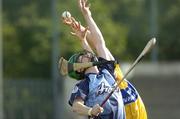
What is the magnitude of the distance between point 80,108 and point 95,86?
1.04ft

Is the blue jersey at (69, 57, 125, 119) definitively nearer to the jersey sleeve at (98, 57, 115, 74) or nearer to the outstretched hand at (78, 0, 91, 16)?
the jersey sleeve at (98, 57, 115, 74)

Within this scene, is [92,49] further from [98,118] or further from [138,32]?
[138,32]

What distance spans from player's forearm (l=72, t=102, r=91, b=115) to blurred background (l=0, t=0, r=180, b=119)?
13.1 meters

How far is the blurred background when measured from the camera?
72.5 ft

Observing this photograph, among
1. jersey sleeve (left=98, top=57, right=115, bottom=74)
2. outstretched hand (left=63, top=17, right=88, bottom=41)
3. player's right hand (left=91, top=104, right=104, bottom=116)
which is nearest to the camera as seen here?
player's right hand (left=91, top=104, right=104, bottom=116)

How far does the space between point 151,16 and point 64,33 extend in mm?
2696

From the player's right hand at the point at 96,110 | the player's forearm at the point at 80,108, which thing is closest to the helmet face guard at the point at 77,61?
the player's forearm at the point at 80,108

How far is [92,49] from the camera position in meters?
9.19

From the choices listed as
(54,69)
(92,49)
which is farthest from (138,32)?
(92,49)

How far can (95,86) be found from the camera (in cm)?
→ 854

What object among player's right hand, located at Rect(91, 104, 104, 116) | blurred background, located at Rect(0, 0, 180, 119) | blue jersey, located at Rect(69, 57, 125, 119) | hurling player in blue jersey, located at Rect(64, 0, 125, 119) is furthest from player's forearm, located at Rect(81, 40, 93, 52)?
blurred background, located at Rect(0, 0, 180, 119)

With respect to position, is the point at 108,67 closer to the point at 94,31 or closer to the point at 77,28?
the point at 94,31

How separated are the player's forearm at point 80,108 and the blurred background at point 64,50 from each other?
43.1 ft

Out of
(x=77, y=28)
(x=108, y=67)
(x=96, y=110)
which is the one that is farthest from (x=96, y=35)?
(x=96, y=110)
